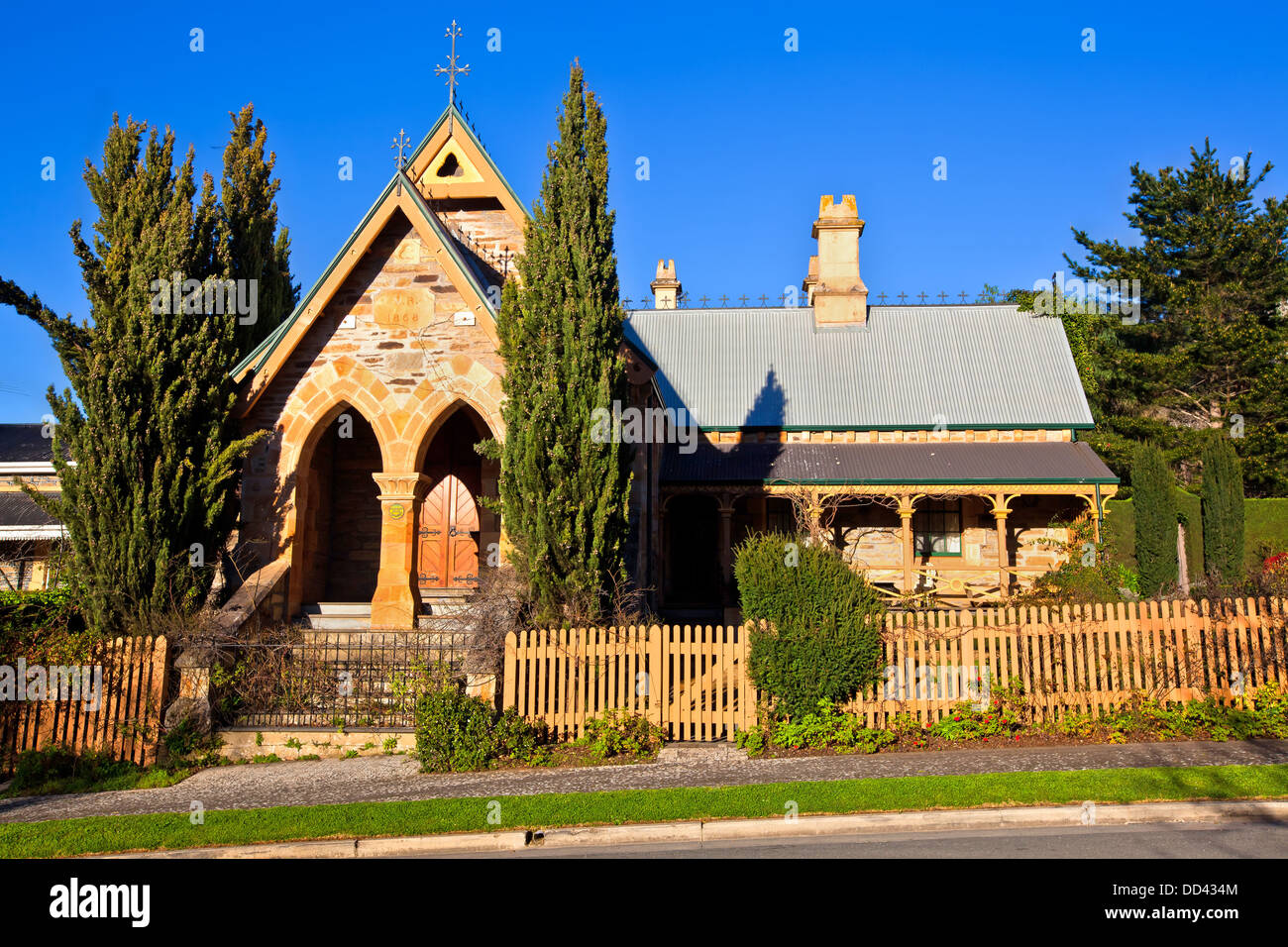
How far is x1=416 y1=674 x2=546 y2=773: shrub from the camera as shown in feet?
33.5

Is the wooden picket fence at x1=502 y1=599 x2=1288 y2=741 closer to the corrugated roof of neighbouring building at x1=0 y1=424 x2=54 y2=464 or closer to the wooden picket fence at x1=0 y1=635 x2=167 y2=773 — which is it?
the wooden picket fence at x1=0 y1=635 x2=167 y2=773

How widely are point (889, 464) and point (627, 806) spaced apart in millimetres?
16100

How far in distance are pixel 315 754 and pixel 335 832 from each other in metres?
3.28

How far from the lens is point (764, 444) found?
2500cm

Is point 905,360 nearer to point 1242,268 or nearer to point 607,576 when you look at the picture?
point 1242,268

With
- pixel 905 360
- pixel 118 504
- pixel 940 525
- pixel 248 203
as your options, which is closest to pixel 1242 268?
pixel 905 360

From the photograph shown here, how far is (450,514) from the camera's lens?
17406 millimetres

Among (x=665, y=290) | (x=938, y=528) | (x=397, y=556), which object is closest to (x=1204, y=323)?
(x=938, y=528)

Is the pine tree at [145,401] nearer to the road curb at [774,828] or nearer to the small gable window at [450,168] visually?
the road curb at [774,828]

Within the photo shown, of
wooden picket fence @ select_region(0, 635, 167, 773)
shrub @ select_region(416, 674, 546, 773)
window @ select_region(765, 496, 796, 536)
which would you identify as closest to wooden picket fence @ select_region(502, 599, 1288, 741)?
shrub @ select_region(416, 674, 546, 773)

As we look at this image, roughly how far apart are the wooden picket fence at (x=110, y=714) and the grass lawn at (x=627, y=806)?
87.1 inches

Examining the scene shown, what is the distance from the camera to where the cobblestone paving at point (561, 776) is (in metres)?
9.14

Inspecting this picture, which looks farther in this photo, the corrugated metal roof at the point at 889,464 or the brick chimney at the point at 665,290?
the brick chimney at the point at 665,290

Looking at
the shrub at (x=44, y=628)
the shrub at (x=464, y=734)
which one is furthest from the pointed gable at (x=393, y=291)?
the shrub at (x=464, y=734)
